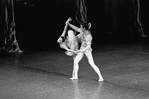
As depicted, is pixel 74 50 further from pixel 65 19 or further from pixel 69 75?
pixel 65 19

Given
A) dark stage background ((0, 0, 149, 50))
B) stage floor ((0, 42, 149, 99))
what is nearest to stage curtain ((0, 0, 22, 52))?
stage floor ((0, 42, 149, 99))

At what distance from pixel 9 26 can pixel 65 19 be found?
14.2 feet

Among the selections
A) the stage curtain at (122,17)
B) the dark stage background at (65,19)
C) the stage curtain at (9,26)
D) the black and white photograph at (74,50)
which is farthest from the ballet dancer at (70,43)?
the stage curtain at (122,17)

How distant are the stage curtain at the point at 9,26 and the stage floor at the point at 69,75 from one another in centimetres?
67

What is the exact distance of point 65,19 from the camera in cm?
2056

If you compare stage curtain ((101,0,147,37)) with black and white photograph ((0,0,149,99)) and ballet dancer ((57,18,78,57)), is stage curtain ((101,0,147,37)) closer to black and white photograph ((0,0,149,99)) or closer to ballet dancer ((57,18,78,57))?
black and white photograph ((0,0,149,99))

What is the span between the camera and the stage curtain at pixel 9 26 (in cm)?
1680

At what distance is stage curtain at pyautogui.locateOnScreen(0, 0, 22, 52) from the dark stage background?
3.92ft

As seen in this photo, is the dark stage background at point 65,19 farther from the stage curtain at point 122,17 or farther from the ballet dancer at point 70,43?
the ballet dancer at point 70,43

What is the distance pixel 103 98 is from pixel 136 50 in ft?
25.4

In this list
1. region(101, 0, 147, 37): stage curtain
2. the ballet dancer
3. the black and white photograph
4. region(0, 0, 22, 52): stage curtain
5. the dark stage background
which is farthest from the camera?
region(101, 0, 147, 37): stage curtain

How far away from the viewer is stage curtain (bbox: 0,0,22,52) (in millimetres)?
16797

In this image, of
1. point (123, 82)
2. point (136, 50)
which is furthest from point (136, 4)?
point (123, 82)

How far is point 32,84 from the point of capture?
34.9ft
